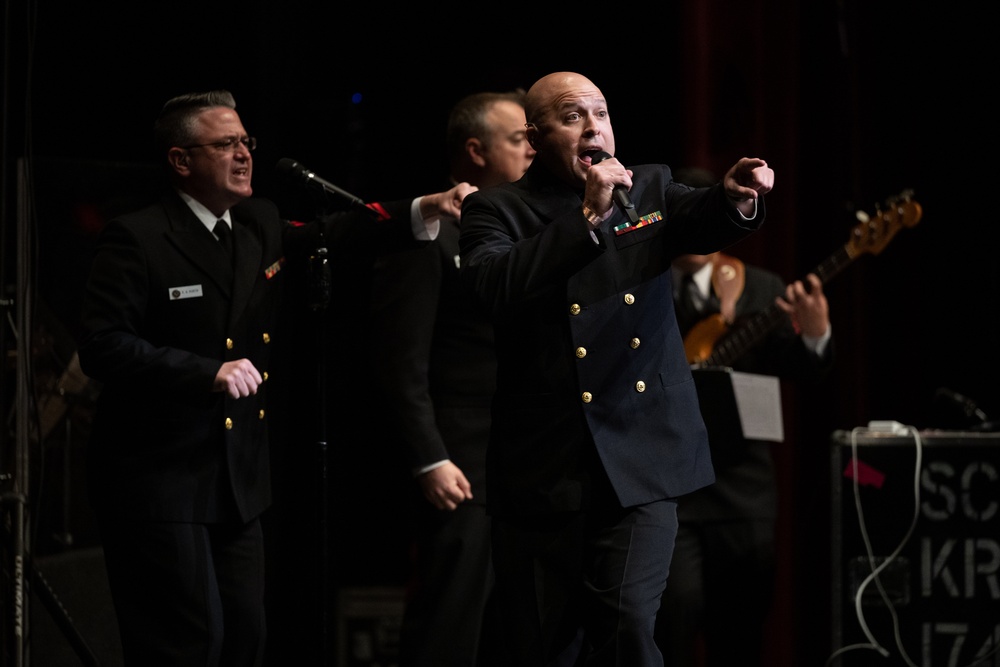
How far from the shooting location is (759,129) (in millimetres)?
5297

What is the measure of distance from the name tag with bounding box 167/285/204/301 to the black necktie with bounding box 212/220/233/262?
171 mm

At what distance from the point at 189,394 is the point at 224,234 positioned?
56cm

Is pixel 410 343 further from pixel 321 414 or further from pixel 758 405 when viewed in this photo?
pixel 758 405

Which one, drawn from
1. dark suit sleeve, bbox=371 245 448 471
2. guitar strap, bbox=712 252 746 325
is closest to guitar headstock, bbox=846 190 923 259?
guitar strap, bbox=712 252 746 325

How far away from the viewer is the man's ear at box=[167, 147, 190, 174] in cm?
361

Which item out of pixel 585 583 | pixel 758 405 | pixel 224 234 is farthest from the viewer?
pixel 758 405

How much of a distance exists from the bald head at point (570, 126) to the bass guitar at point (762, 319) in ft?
5.47

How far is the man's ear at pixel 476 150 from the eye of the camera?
4047 millimetres

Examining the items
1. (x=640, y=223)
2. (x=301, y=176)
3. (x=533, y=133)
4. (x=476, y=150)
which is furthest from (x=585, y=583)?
(x=476, y=150)

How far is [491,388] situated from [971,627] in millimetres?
1670

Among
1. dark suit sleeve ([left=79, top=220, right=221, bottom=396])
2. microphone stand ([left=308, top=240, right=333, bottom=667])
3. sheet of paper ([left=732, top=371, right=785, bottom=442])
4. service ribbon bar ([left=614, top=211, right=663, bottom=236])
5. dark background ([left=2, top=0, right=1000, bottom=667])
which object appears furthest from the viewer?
dark background ([left=2, top=0, right=1000, bottom=667])

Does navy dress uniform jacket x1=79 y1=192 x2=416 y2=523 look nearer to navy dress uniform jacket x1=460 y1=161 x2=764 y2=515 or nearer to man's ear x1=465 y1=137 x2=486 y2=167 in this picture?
man's ear x1=465 y1=137 x2=486 y2=167

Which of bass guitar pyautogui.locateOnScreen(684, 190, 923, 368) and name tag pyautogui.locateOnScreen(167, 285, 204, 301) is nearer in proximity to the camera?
name tag pyautogui.locateOnScreen(167, 285, 204, 301)

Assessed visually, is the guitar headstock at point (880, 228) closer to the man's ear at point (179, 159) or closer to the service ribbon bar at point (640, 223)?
the service ribbon bar at point (640, 223)
